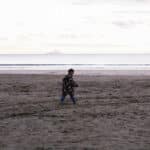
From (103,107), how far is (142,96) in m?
3.85

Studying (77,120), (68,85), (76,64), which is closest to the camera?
(77,120)

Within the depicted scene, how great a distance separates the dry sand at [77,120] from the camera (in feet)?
38.4

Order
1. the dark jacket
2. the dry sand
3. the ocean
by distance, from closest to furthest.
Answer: the dry sand, the dark jacket, the ocean

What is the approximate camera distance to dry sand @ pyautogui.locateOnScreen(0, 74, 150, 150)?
11.7 m

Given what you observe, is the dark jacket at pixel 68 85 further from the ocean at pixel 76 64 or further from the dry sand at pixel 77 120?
the ocean at pixel 76 64

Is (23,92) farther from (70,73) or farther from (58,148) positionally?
(58,148)

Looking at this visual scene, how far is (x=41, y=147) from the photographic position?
11.3 meters

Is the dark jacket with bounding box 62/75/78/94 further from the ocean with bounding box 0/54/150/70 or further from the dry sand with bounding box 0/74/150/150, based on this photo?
the ocean with bounding box 0/54/150/70

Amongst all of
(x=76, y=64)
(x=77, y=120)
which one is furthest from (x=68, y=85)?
(x=76, y=64)

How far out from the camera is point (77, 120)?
588 inches

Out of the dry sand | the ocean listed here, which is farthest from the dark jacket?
the ocean

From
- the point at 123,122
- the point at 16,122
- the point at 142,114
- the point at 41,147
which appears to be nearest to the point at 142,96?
the point at 142,114

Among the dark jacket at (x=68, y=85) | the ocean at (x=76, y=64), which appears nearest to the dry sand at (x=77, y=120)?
the dark jacket at (x=68, y=85)

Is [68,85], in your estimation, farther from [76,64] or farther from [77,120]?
[76,64]
